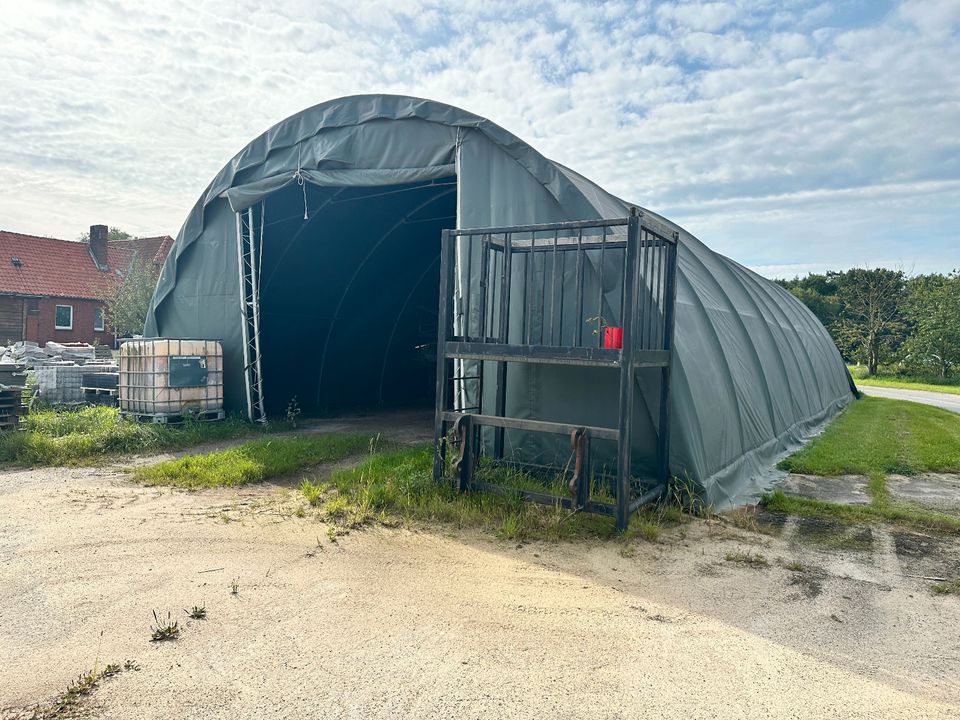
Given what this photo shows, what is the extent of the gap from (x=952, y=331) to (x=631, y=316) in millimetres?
25567

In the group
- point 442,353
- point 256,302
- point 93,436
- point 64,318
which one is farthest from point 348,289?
point 64,318

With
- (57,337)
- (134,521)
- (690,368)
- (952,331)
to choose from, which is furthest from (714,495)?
(57,337)

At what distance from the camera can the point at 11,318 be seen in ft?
82.7

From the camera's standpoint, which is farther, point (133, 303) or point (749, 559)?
point (133, 303)

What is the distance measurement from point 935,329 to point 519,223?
24.5 m

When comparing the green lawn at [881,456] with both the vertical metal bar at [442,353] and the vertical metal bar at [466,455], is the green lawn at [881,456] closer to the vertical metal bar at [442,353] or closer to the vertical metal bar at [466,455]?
the vertical metal bar at [466,455]

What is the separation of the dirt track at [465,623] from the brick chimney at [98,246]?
2790cm

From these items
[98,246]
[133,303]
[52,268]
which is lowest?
[133,303]

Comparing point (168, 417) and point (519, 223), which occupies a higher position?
point (519, 223)

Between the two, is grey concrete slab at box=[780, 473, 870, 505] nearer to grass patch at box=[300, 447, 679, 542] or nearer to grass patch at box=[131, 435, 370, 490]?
grass patch at box=[300, 447, 679, 542]

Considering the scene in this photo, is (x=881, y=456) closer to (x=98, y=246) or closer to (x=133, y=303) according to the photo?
(x=133, y=303)

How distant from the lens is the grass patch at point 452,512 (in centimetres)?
485

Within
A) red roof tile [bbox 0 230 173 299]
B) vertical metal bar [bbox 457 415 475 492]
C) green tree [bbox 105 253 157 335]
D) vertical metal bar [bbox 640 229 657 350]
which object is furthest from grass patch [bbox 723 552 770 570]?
red roof tile [bbox 0 230 173 299]

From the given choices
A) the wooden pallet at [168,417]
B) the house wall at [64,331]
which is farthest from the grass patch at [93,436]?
the house wall at [64,331]
